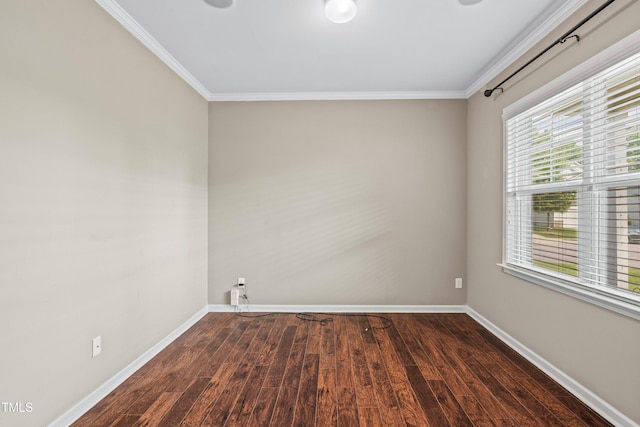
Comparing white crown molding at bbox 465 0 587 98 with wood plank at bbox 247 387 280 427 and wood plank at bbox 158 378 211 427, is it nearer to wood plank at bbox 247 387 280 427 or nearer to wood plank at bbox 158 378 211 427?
wood plank at bbox 247 387 280 427

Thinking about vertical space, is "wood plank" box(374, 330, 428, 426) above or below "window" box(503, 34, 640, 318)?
below

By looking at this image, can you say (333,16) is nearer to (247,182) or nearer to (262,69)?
(262,69)

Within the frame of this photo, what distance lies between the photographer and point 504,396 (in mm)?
2031

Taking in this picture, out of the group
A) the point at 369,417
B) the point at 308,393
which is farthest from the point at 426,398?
the point at 308,393

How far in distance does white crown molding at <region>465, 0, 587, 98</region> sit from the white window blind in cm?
48

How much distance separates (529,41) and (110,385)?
13.0ft

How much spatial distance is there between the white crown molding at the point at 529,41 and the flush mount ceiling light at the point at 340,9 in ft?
4.55

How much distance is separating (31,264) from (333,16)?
7.29 feet

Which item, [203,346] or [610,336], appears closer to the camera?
[610,336]

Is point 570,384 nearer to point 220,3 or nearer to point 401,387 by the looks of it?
point 401,387

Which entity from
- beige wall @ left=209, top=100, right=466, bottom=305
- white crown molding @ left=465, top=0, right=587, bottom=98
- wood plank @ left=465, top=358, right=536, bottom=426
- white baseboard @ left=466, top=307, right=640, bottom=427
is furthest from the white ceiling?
wood plank @ left=465, top=358, right=536, bottom=426

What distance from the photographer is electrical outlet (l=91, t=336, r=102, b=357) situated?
6.46ft

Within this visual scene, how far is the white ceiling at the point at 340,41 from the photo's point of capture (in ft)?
7.00

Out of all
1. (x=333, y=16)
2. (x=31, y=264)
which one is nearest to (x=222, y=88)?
(x=333, y=16)
